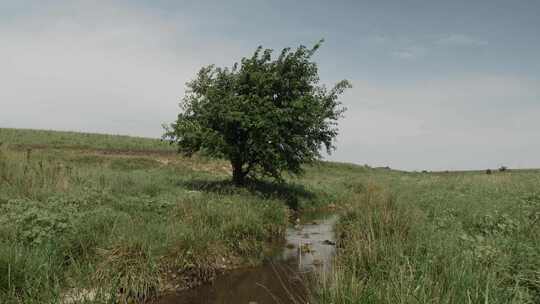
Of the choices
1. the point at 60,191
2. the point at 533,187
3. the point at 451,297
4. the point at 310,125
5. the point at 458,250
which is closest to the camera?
the point at 451,297

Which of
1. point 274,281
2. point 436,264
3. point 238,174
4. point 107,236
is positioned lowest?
point 274,281

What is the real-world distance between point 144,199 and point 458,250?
9208 mm

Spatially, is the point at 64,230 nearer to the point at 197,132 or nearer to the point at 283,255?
the point at 283,255

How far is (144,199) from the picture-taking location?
11.2 m

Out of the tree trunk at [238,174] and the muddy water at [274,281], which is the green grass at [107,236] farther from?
the tree trunk at [238,174]

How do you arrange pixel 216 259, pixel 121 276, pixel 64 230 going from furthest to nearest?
1. pixel 216 259
2. pixel 64 230
3. pixel 121 276

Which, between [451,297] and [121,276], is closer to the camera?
[451,297]

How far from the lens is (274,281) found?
7875 millimetres

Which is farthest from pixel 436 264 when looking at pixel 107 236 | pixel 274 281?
pixel 107 236

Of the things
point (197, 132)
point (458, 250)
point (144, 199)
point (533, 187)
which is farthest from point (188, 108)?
point (533, 187)

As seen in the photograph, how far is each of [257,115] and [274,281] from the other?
8860 millimetres

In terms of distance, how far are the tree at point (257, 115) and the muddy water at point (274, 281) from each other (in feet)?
19.3

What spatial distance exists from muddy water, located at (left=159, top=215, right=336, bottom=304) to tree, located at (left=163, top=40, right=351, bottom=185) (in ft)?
19.3

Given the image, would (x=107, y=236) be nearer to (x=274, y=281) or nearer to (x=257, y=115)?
(x=274, y=281)
